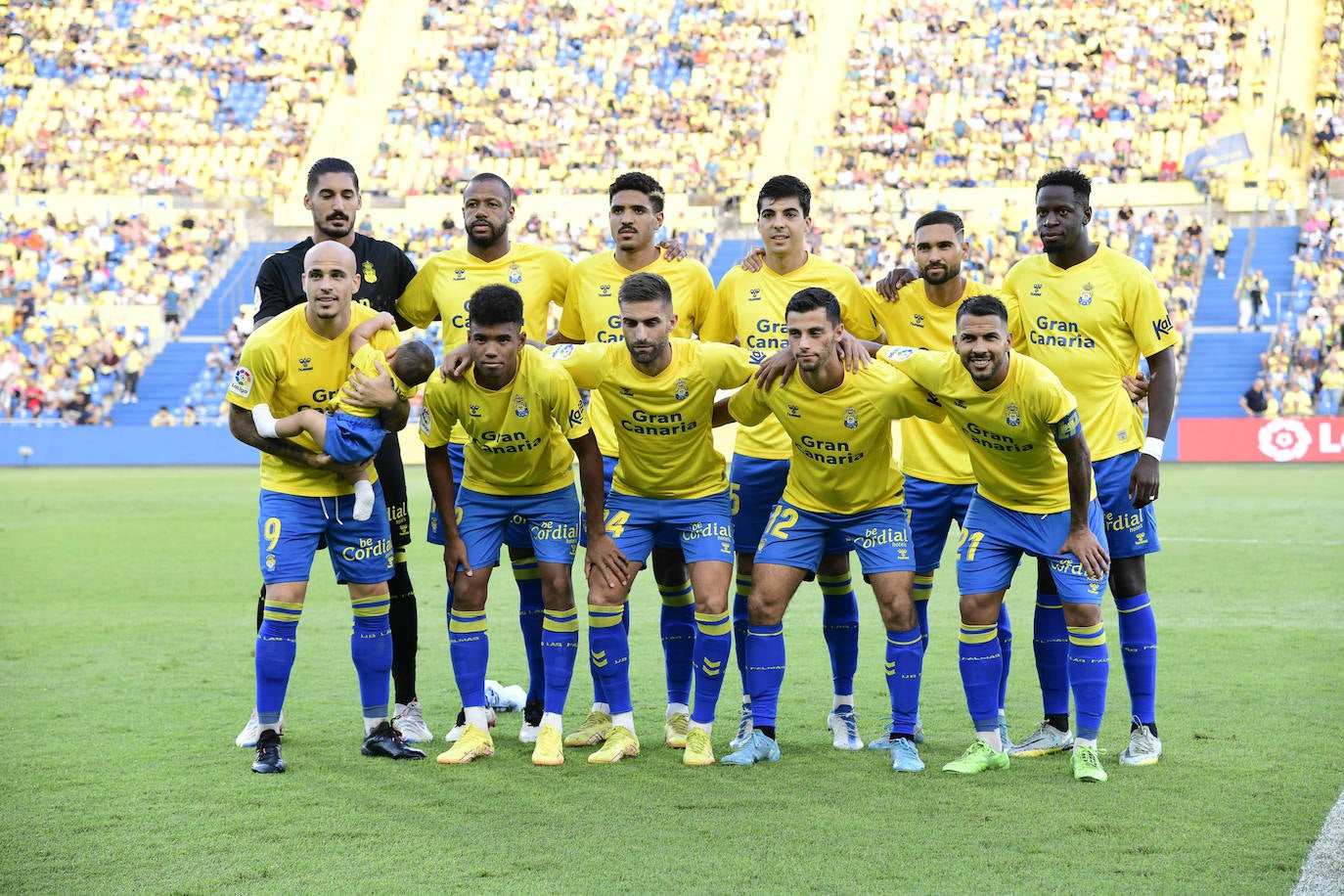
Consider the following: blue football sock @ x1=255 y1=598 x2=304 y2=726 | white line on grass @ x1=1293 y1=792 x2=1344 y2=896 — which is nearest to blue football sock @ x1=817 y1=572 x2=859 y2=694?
white line on grass @ x1=1293 y1=792 x2=1344 y2=896

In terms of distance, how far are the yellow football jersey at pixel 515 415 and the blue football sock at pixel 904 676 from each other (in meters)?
1.66

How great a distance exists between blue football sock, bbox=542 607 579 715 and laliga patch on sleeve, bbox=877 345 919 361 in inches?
71.1

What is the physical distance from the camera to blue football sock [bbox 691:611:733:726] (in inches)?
243

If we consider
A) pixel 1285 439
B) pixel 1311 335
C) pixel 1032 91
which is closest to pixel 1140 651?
pixel 1285 439

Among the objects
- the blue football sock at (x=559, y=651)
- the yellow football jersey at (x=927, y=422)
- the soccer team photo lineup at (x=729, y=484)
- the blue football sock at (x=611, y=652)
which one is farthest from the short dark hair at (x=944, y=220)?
the blue football sock at (x=559, y=651)

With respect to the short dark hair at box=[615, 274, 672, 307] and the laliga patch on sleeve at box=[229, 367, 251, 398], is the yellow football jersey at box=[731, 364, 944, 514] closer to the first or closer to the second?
the short dark hair at box=[615, 274, 672, 307]

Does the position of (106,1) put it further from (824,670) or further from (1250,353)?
(824,670)

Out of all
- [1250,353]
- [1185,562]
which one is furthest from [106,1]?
[1185,562]

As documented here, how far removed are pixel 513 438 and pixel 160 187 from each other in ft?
113

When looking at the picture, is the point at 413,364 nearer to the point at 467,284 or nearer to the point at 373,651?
the point at 467,284

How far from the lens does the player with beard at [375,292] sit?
21.8 ft

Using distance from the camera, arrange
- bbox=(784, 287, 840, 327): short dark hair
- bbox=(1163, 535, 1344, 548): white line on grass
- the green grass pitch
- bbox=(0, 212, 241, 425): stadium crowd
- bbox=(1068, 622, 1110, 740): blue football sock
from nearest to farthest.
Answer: the green grass pitch → bbox=(1068, 622, 1110, 740): blue football sock → bbox=(784, 287, 840, 327): short dark hair → bbox=(1163, 535, 1344, 548): white line on grass → bbox=(0, 212, 241, 425): stadium crowd

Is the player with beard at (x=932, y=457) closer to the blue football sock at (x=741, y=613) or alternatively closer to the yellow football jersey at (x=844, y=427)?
the yellow football jersey at (x=844, y=427)

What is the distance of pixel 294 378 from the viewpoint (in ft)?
20.6
